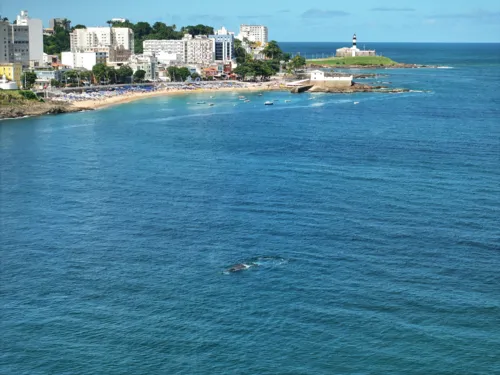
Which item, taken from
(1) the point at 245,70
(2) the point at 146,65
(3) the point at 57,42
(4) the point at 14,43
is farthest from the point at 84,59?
(3) the point at 57,42

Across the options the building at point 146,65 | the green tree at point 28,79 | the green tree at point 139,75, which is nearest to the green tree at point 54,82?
the green tree at point 28,79

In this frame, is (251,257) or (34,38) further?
(34,38)

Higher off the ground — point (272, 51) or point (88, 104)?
point (272, 51)

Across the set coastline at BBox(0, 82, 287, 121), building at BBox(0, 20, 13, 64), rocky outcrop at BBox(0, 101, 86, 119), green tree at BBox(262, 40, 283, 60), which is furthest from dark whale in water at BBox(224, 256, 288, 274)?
green tree at BBox(262, 40, 283, 60)

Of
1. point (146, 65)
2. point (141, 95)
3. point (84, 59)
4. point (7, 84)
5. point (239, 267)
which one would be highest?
point (84, 59)

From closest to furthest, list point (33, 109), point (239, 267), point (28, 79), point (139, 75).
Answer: point (239, 267), point (33, 109), point (28, 79), point (139, 75)

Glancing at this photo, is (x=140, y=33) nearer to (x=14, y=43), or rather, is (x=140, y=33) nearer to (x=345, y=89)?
(x=14, y=43)
